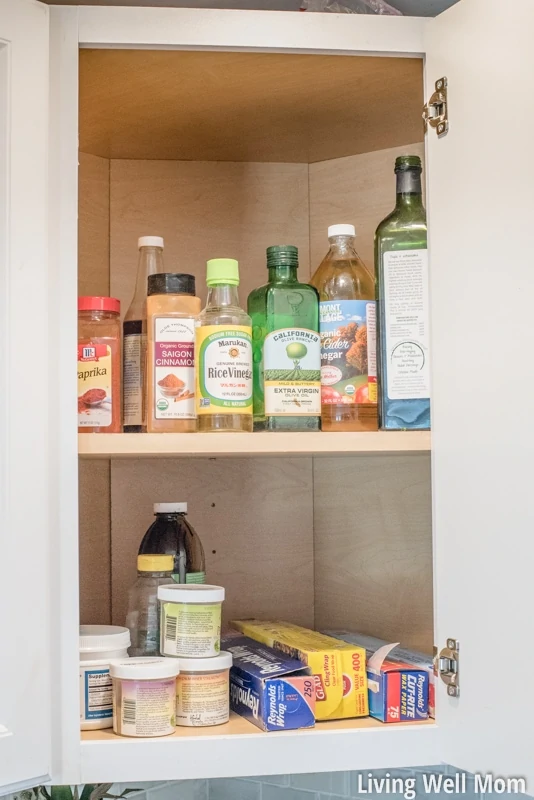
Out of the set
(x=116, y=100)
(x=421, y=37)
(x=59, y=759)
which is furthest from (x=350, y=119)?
(x=59, y=759)

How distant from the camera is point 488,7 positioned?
92cm

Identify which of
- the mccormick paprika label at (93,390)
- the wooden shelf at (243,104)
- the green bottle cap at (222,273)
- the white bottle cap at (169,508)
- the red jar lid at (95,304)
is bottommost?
the white bottle cap at (169,508)

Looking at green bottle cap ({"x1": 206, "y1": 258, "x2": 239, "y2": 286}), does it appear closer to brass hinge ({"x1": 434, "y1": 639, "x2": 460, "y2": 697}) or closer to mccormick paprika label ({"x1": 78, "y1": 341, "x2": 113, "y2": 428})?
mccormick paprika label ({"x1": 78, "y1": 341, "x2": 113, "y2": 428})

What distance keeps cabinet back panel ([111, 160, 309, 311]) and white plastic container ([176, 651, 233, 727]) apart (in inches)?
24.1

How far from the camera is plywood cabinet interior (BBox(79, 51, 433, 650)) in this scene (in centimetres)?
136

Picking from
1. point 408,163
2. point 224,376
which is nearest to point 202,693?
point 224,376

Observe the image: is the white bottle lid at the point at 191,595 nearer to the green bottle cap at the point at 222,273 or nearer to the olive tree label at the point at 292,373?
the olive tree label at the point at 292,373

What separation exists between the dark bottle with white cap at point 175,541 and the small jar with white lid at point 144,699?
237mm

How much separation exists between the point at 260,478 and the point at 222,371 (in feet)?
1.51

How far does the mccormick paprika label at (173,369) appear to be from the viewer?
1.04 m

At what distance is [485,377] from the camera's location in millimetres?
916

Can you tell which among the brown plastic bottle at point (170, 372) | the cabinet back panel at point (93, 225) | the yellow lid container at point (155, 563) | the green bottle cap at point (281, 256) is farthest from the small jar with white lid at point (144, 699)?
the cabinet back panel at point (93, 225)

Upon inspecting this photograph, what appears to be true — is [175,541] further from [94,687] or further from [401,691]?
[401,691]

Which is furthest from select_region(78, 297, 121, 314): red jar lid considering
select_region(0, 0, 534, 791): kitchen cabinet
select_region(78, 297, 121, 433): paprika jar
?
select_region(0, 0, 534, 791): kitchen cabinet
